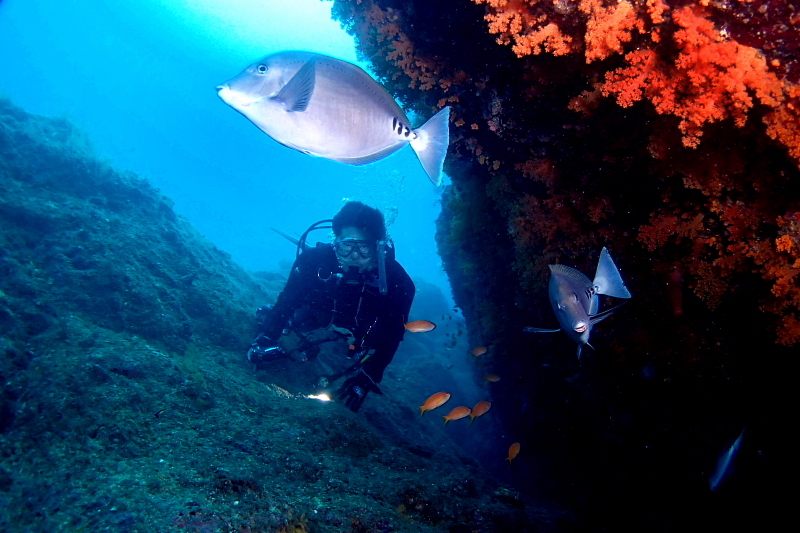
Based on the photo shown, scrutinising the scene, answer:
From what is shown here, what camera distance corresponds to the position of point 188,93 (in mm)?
71938

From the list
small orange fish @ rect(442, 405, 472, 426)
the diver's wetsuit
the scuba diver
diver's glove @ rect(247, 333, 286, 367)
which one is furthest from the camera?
the diver's wetsuit

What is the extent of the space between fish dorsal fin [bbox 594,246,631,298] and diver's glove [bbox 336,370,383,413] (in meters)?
3.29

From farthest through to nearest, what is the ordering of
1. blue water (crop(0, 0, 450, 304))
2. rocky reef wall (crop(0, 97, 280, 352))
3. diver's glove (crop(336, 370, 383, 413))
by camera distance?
blue water (crop(0, 0, 450, 304))
diver's glove (crop(336, 370, 383, 413))
rocky reef wall (crop(0, 97, 280, 352))

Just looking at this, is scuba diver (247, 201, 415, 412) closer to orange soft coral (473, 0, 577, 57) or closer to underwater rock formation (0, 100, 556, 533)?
underwater rock formation (0, 100, 556, 533)

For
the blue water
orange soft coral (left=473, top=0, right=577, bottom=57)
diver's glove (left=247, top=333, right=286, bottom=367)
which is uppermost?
the blue water

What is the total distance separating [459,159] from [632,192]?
1.94 m

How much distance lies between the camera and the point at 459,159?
4105 mm

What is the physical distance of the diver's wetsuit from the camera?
588 cm

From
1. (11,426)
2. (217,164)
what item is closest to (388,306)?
(11,426)

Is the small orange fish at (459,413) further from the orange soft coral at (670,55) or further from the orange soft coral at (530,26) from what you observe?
the orange soft coral at (530,26)

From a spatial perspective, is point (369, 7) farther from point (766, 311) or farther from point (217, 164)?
point (217, 164)

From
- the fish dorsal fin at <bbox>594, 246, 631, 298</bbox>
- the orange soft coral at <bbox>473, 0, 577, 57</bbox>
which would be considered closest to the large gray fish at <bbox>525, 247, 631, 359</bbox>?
the fish dorsal fin at <bbox>594, 246, 631, 298</bbox>

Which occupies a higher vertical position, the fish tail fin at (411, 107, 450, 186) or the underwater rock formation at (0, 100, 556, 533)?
the fish tail fin at (411, 107, 450, 186)

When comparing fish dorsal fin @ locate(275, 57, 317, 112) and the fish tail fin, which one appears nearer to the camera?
fish dorsal fin @ locate(275, 57, 317, 112)
